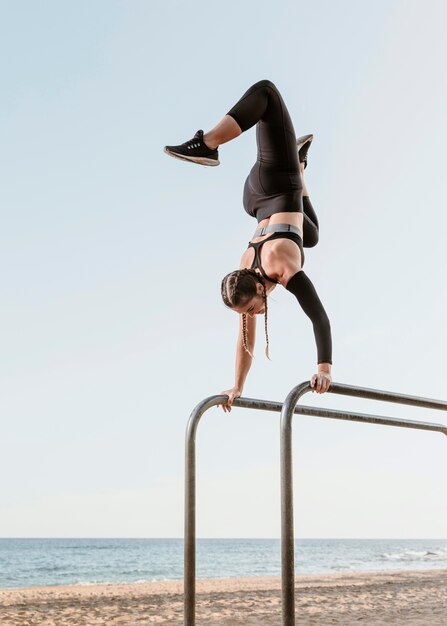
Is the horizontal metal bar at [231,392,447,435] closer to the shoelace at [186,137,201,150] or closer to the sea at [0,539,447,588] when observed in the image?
the shoelace at [186,137,201,150]

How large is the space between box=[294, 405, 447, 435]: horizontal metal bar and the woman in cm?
21

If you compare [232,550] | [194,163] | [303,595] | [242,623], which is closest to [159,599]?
[303,595]

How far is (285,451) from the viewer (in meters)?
1.91

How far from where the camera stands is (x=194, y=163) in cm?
264

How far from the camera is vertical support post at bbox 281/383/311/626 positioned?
6.15ft

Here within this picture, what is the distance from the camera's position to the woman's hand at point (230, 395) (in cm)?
232

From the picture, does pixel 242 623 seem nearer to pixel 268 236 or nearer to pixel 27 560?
pixel 268 236

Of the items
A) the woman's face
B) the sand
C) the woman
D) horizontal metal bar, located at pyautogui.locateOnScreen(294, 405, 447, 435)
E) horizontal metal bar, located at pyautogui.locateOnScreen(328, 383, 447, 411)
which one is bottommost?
the sand

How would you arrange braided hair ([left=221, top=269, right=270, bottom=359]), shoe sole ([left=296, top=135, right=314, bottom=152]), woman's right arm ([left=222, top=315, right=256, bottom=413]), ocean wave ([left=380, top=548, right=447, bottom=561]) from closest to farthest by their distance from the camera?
braided hair ([left=221, top=269, right=270, bottom=359]) < woman's right arm ([left=222, top=315, right=256, bottom=413]) < shoe sole ([left=296, top=135, right=314, bottom=152]) < ocean wave ([left=380, top=548, right=447, bottom=561])

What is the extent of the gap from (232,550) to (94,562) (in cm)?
1298

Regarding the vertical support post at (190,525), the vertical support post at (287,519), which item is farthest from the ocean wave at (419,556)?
the vertical support post at (287,519)

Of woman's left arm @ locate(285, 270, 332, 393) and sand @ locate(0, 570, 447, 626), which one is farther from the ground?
woman's left arm @ locate(285, 270, 332, 393)

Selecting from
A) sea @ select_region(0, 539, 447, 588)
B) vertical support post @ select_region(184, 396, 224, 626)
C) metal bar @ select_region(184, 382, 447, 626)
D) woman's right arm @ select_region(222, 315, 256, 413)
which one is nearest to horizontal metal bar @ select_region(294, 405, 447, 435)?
metal bar @ select_region(184, 382, 447, 626)

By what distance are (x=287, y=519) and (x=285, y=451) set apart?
183 mm
